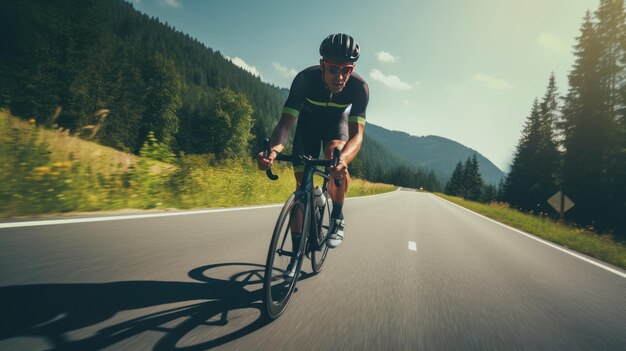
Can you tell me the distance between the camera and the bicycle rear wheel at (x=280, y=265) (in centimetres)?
212

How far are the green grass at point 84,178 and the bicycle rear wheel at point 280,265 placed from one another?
4193 mm

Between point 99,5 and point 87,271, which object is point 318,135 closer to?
point 87,271

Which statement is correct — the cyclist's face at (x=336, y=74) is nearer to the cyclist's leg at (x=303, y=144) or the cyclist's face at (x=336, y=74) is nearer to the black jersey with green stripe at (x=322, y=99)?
the black jersey with green stripe at (x=322, y=99)

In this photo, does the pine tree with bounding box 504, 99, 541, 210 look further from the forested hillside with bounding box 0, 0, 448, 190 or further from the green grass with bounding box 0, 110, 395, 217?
the green grass with bounding box 0, 110, 395, 217

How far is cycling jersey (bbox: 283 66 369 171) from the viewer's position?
11.6 ft

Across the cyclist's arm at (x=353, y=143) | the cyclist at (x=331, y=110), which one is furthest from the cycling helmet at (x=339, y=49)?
the cyclist's arm at (x=353, y=143)

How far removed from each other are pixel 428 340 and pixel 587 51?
118 ft

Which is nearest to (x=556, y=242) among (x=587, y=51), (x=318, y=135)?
(x=318, y=135)

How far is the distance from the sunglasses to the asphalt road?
6.97 feet

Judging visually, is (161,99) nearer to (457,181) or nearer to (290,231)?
(290,231)

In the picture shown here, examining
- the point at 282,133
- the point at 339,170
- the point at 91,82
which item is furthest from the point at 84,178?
the point at 91,82

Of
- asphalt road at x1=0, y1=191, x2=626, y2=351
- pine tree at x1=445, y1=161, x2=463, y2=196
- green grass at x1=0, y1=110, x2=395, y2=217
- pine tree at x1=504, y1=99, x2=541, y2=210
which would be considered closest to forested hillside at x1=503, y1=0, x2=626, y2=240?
pine tree at x1=504, y1=99, x2=541, y2=210

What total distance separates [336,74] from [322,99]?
0.39 meters

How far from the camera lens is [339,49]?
3.21 meters
